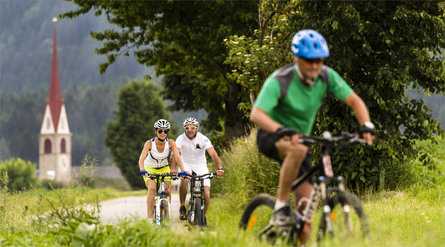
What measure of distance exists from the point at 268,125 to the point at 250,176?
25.1 ft

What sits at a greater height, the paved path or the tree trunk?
the tree trunk

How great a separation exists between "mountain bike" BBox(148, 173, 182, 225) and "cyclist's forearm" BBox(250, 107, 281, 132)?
4.89 m

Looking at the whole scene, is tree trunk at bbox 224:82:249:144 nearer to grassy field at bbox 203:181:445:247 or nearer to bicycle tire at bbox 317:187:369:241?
grassy field at bbox 203:181:445:247

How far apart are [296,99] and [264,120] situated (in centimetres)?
40

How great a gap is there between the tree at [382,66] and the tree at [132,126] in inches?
1787

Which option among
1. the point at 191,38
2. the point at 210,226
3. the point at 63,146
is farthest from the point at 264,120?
the point at 63,146

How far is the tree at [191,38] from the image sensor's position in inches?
879

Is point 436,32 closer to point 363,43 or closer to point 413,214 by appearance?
point 363,43

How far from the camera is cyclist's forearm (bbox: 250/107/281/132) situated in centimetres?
500

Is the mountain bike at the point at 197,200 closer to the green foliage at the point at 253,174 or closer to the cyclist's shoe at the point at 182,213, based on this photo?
the cyclist's shoe at the point at 182,213

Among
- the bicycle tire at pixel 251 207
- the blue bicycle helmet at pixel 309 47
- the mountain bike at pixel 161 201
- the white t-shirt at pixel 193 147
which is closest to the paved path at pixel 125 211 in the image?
the mountain bike at pixel 161 201

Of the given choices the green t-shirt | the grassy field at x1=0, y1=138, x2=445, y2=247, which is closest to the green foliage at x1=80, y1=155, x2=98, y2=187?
the grassy field at x1=0, y1=138, x2=445, y2=247

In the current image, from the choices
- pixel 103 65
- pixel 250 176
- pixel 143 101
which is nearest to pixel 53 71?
pixel 143 101

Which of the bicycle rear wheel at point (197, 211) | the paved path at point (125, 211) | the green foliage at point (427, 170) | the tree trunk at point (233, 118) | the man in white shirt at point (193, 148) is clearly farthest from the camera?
the tree trunk at point (233, 118)
